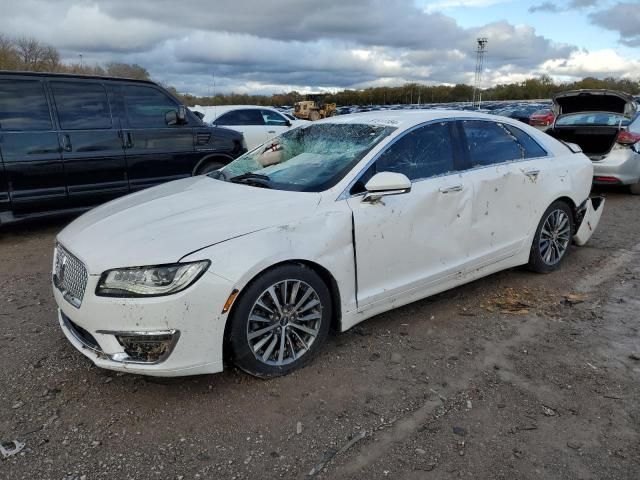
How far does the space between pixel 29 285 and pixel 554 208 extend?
193 inches

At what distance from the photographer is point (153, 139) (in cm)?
673

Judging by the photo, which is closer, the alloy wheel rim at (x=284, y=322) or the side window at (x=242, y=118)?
the alloy wheel rim at (x=284, y=322)

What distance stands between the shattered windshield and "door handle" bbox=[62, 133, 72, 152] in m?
2.86

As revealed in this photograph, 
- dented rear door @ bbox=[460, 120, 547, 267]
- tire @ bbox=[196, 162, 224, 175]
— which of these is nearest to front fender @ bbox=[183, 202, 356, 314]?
dented rear door @ bbox=[460, 120, 547, 267]

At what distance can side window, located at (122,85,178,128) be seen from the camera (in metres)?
6.57

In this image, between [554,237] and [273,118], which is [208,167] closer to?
[273,118]

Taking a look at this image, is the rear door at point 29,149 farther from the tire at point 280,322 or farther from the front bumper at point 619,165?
the front bumper at point 619,165

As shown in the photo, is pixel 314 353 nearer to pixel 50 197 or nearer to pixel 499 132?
pixel 499 132

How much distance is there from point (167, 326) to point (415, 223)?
5.91 feet

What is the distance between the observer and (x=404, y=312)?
397 centimetres

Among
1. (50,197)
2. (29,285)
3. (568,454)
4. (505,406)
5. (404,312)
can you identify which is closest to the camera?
(568,454)

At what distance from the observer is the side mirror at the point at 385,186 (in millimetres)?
3154

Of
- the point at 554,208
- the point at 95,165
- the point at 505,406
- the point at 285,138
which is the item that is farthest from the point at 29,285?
the point at 554,208

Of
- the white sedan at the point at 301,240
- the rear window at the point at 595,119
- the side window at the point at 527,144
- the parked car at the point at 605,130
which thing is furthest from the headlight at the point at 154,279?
the rear window at the point at 595,119
